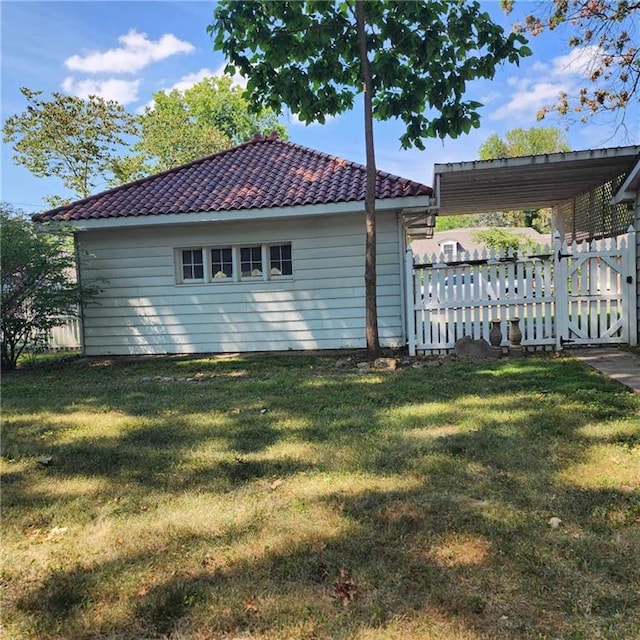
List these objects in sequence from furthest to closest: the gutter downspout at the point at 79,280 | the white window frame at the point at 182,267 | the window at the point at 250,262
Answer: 1. the white window frame at the point at 182,267
2. the window at the point at 250,262
3. the gutter downspout at the point at 79,280

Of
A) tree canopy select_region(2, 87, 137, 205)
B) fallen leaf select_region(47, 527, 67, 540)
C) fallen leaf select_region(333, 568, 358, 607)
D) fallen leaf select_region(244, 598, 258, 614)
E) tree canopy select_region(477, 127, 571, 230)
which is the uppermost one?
tree canopy select_region(477, 127, 571, 230)

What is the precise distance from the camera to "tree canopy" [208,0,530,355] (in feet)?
25.2

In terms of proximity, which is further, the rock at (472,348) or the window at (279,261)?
the window at (279,261)

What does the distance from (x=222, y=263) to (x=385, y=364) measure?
4248 millimetres

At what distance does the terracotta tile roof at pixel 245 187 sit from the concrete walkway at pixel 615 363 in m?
3.66

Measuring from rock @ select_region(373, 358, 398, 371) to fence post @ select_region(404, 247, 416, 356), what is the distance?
0.91 m

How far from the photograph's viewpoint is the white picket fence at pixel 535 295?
7.91 m

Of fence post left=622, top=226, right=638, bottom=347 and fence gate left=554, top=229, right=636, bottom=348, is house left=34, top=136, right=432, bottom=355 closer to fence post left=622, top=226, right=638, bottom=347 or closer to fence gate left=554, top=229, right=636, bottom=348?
fence gate left=554, top=229, right=636, bottom=348

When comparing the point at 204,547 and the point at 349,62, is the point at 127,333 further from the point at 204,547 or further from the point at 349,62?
the point at 204,547

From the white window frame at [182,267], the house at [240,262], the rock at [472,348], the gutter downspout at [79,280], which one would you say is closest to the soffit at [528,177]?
the house at [240,262]

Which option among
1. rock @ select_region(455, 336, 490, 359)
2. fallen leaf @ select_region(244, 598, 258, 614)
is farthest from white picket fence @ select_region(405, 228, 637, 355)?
fallen leaf @ select_region(244, 598, 258, 614)

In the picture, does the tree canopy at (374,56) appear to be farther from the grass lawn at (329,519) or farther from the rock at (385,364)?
the grass lawn at (329,519)

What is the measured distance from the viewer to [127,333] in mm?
10195

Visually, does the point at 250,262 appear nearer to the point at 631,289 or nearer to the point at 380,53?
the point at 380,53
